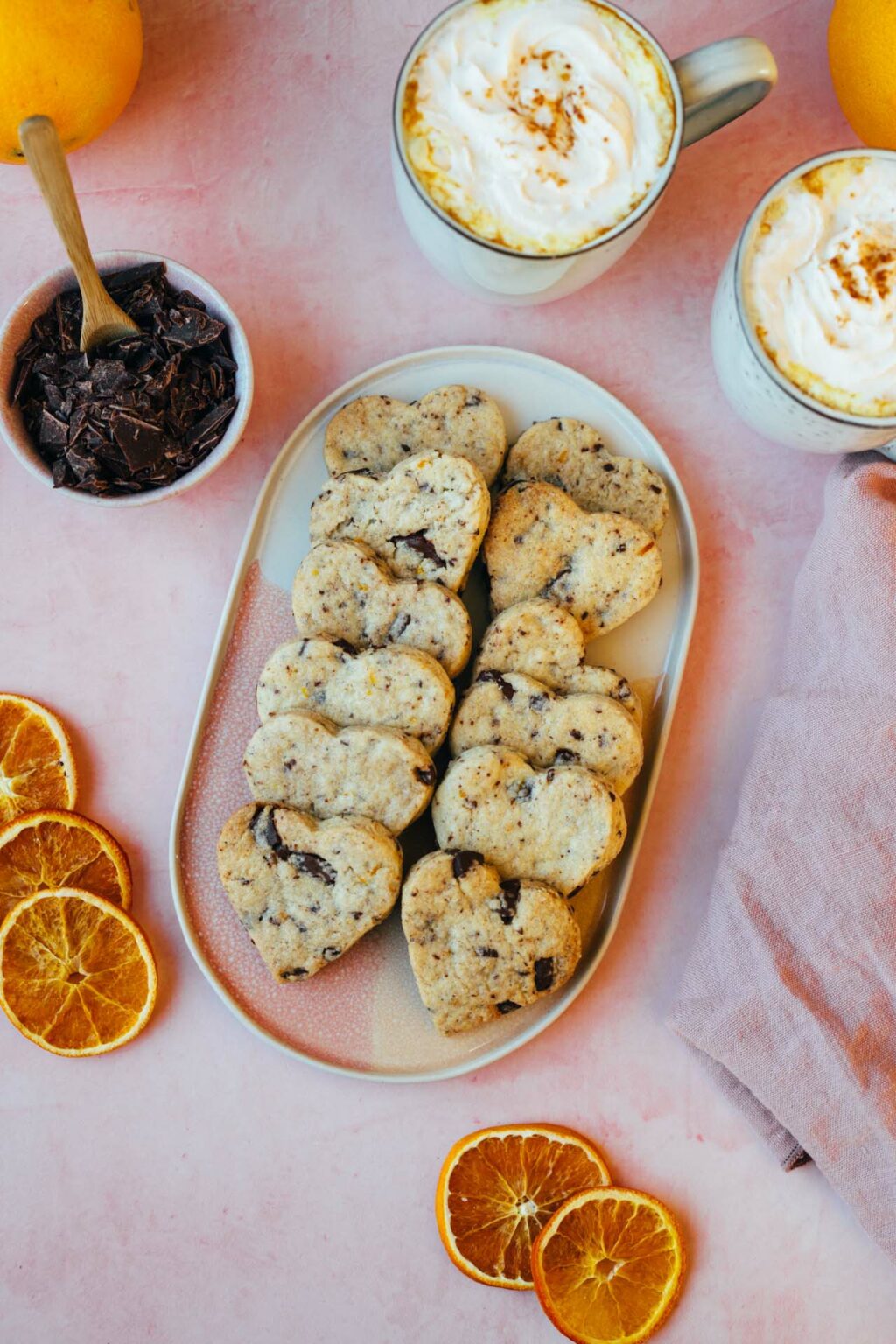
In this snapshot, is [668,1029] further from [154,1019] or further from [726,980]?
[154,1019]

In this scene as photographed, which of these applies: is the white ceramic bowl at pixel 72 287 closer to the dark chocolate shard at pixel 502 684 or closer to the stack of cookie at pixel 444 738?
the stack of cookie at pixel 444 738

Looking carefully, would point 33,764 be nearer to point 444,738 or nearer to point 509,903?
point 444,738

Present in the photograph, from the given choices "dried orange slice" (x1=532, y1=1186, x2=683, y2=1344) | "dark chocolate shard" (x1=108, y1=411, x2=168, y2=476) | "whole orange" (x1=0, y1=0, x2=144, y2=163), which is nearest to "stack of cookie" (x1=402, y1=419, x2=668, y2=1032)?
"dried orange slice" (x1=532, y1=1186, x2=683, y2=1344)

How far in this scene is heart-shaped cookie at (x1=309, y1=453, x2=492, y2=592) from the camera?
1.26 meters

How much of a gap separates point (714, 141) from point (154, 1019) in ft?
4.40

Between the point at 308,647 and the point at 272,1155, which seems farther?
the point at 272,1155

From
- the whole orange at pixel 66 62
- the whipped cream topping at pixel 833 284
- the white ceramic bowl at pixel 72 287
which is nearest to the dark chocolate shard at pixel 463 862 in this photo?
the white ceramic bowl at pixel 72 287

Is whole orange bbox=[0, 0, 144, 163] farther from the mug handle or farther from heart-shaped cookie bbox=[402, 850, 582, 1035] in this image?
heart-shaped cookie bbox=[402, 850, 582, 1035]

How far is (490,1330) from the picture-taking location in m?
1.38

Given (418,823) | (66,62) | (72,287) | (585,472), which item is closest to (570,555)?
(585,472)

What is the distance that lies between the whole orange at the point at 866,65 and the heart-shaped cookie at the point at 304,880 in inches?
40.1

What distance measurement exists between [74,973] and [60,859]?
137 mm

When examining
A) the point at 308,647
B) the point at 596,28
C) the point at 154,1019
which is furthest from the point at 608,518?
the point at 154,1019

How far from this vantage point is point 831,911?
1.34 metres
